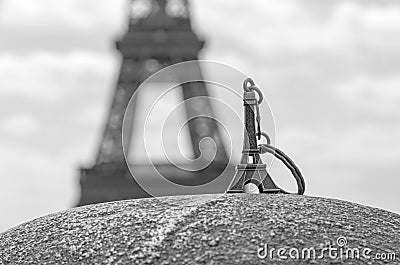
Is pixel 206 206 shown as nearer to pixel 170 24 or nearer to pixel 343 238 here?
pixel 343 238

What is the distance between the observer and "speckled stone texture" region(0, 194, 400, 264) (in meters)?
3.53

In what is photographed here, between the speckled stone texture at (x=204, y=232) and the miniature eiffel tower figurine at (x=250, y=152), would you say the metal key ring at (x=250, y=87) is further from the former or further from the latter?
the speckled stone texture at (x=204, y=232)

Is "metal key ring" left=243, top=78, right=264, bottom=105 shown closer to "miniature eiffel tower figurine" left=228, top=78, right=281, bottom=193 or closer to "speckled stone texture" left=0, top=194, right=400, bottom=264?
"miniature eiffel tower figurine" left=228, top=78, right=281, bottom=193

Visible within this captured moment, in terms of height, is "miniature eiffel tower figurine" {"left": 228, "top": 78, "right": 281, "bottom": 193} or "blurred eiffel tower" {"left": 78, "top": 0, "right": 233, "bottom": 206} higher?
"blurred eiffel tower" {"left": 78, "top": 0, "right": 233, "bottom": 206}

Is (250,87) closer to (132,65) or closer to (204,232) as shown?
(204,232)

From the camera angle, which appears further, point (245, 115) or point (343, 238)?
point (245, 115)

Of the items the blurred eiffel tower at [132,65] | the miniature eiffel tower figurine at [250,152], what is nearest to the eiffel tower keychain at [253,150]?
the miniature eiffel tower figurine at [250,152]

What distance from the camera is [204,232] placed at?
3.59 meters

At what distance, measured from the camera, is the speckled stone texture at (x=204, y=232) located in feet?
11.6

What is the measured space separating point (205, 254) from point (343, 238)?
0.48 meters

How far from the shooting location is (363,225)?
149 inches

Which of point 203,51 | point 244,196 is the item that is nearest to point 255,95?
point 244,196

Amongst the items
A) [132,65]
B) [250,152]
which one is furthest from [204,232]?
[132,65]

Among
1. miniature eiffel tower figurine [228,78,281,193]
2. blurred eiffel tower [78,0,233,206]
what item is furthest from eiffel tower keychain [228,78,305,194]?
blurred eiffel tower [78,0,233,206]
